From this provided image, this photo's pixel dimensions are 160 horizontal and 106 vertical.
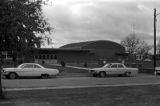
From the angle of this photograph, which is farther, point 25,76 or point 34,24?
point 25,76

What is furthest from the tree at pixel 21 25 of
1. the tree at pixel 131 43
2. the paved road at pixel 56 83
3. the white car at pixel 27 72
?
the tree at pixel 131 43

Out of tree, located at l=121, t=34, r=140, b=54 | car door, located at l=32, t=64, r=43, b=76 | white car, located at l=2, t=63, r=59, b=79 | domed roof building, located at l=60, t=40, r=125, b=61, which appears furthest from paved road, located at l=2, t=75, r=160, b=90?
domed roof building, located at l=60, t=40, r=125, b=61

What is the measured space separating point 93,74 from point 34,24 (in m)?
19.7

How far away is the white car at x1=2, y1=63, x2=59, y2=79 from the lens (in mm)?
25281

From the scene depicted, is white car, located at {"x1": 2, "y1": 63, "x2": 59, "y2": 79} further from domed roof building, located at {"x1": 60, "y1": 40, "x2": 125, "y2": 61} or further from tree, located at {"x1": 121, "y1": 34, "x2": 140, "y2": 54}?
domed roof building, located at {"x1": 60, "y1": 40, "x2": 125, "y2": 61}

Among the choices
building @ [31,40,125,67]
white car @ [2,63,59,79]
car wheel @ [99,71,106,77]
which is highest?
building @ [31,40,125,67]

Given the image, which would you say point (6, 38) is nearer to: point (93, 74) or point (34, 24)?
point (34, 24)

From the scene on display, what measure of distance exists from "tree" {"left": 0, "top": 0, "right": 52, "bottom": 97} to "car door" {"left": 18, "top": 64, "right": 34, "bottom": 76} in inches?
584

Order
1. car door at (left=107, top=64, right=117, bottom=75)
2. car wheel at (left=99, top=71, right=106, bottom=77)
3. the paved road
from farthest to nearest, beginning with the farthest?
car door at (left=107, top=64, right=117, bottom=75)
car wheel at (left=99, top=71, right=106, bottom=77)
the paved road

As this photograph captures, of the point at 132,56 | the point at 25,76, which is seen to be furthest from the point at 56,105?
the point at 132,56

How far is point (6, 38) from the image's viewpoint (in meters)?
10.7

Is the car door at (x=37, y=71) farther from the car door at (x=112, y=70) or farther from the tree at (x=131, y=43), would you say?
the tree at (x=131, y=43)

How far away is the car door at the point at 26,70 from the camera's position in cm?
2569

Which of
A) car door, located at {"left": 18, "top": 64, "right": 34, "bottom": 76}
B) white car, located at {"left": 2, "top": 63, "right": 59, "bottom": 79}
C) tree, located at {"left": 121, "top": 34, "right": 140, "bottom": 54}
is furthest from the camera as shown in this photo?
tree, located at {"left": 121, "top": 34, "right": 140, "bottom": 54}
